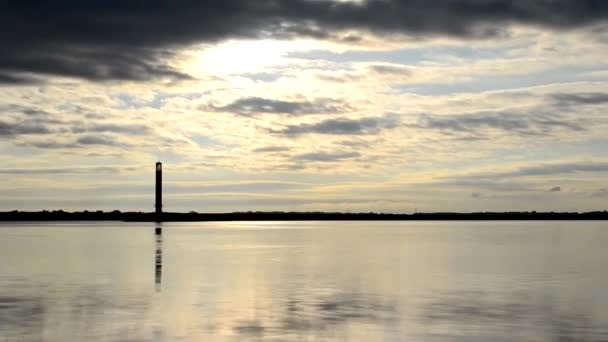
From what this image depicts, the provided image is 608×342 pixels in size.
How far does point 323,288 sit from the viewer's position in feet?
137

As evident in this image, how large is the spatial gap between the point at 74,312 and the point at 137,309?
8.21 ft

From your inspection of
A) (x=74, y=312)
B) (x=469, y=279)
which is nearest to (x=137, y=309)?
(x=74, y=312)

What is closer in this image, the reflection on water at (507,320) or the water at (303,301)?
the reflection on water at (507,320)

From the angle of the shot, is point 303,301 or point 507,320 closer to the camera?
point 507,320

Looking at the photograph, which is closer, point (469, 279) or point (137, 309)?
point (137, 309)

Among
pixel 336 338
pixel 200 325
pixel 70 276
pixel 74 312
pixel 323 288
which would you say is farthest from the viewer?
pixel 70 276

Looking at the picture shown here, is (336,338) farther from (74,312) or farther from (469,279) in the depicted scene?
(469,279)

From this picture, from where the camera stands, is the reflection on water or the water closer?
the reflection on water

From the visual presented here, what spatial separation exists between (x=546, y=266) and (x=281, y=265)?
19252mm

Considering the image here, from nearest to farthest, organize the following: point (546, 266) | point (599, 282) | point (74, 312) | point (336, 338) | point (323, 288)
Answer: point (336, 338) < point (74, 312) < point (323, 288) < point (599, 282) < point (546, 266)

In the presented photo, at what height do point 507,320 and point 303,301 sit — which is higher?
point 303,301

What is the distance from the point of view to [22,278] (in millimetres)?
47375

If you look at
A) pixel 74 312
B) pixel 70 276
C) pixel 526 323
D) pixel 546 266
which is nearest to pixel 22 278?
pixel 70 276

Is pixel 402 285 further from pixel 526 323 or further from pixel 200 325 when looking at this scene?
pixel 200 325
